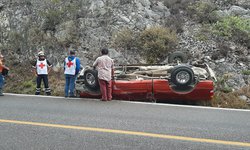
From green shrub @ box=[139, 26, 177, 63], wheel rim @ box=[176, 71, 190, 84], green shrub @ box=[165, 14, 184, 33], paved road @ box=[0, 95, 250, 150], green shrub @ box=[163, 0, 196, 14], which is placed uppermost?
green shrub @ box=[163, 0, 196, 14]

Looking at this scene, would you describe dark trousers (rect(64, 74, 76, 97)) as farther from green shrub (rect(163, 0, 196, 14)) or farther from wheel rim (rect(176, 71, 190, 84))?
green shrub (rect(163, 0, 196, 14))

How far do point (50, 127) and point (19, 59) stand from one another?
8.83 m

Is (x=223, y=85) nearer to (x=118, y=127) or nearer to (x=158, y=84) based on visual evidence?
(x=158, y=84)

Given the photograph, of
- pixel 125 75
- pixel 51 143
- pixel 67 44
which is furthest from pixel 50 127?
pixel 67 44

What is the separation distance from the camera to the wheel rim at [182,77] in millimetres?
8618

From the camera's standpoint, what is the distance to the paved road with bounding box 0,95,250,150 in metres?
5.21

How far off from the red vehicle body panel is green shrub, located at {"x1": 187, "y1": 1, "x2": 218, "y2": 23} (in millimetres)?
6885

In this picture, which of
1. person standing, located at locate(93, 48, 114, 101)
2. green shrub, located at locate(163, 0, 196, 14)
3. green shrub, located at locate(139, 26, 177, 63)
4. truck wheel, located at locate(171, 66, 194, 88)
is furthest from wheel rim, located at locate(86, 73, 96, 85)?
green shrub, located at locate(163, 0, 196, 14)

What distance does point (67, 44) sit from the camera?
14.1 meters

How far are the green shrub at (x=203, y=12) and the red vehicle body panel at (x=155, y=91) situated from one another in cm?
689

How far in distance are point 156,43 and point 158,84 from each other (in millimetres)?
4053

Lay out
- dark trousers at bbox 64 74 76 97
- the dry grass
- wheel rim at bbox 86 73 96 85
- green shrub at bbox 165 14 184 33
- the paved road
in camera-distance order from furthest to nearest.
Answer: green shrub at bbox 165 14 184 33 → dark trousers at bbox 64 74 76 97 → wheel rim at bbox 86 73 96 85 → the dry grass → the paved road

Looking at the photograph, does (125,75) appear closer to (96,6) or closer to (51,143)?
(51,143)

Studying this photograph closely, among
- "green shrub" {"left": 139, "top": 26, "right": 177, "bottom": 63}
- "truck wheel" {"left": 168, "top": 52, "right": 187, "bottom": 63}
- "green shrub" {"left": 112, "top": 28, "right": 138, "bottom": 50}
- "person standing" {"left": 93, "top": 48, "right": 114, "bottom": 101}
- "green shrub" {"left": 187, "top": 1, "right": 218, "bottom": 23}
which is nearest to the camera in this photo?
"person standing" {"left": 93, "top": 48, "right": 114, "bottom": 101}
